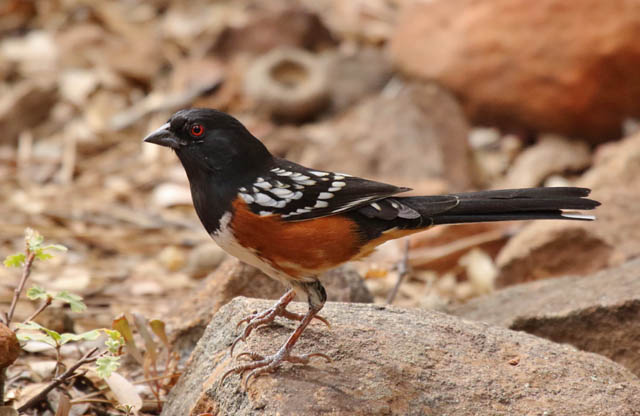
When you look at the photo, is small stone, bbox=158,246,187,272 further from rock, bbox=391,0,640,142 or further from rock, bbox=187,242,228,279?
rock, bbox=391,0,640,142

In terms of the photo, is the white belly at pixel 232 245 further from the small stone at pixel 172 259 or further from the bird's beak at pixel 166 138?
the small stone at pixel 172 259

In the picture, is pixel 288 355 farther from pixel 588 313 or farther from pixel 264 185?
pixel 588 313

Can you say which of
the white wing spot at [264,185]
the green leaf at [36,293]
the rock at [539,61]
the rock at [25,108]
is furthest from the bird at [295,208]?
the rock at [25,108]

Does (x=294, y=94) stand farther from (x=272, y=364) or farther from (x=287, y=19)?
(x=272, y=364)

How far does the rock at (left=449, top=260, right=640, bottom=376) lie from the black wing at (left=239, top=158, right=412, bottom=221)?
992mm

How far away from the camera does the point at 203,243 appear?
17.4ft

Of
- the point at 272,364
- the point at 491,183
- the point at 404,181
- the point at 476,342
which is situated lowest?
the point at 272,364

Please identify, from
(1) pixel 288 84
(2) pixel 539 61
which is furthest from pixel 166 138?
(1) pixel 288 84

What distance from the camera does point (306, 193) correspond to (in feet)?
9.32

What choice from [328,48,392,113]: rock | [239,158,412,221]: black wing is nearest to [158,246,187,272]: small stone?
[239,158,412,221]: black wing

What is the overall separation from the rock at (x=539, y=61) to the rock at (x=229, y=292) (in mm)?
3218

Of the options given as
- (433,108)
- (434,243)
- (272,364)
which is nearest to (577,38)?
(433,108)

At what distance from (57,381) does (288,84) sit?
486 cm

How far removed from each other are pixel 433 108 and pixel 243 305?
12.5 feet
